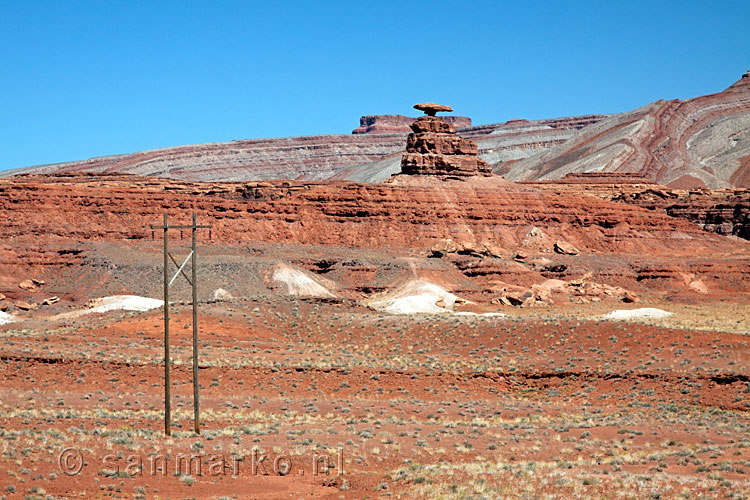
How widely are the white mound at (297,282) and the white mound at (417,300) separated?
3364 mm

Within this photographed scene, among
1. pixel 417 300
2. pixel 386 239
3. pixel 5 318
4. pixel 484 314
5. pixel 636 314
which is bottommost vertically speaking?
pixel 636 314

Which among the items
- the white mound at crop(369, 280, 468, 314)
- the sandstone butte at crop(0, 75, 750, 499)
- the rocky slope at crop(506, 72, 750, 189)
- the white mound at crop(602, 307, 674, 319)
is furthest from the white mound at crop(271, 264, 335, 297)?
the rocky slope at crop(506, 72, 750, 189)

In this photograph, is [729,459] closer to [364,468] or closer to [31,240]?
[364,468]

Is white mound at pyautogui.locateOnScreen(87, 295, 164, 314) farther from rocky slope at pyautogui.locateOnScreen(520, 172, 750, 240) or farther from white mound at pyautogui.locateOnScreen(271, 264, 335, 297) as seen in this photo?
→ rocky slope at pyautogui.locateOnScreen(520, 172, 750, 240)

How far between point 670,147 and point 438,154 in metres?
82.7

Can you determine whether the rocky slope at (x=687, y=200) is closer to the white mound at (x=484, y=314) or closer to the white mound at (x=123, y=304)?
the white mound at (x=484, y=314)

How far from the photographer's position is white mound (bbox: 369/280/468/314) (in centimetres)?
5328

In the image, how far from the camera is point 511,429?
2509 cm

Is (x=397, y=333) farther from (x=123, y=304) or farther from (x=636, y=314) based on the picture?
(x=123, y=304)

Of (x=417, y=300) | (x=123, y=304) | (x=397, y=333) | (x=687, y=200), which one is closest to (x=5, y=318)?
(x=123, y=304)

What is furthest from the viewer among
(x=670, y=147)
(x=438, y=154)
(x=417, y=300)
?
(x=670, y=147)

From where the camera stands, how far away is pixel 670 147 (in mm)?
157125

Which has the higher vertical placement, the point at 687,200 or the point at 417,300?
the point at 687,200

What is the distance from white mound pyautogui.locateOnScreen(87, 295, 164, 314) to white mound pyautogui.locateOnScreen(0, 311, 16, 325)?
3.34 metres
